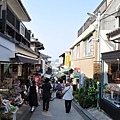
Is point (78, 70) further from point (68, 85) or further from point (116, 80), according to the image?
point (116, 80)

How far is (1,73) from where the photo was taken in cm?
1656

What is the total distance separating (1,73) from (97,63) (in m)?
5.69

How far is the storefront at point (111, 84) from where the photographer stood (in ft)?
39.3

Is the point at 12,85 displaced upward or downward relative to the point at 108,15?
downward

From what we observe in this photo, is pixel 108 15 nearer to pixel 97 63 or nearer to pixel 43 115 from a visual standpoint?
pixel 97 63

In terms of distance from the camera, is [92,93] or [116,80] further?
[92,93]

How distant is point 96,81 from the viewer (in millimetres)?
17141

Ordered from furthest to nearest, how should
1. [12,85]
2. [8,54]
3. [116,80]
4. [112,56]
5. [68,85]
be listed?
[12,85], [68,85], [116,80], [112,56], [8,54]

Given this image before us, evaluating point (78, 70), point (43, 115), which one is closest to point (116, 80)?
point (43, 115)

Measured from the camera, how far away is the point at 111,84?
14.6 metres

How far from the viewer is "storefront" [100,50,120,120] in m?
12.0

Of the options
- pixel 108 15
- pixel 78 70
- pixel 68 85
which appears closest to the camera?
pixel 68 85

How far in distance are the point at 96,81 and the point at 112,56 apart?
4.44 metres

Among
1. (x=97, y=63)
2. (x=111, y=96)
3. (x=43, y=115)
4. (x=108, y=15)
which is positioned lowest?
(x=43, y=115)
